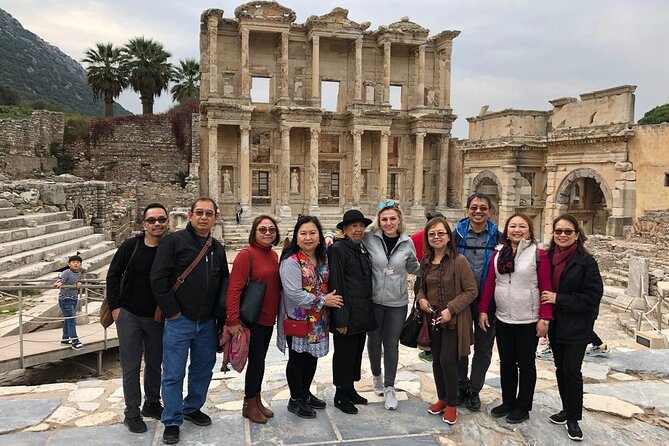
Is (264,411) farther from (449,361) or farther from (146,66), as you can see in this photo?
(146,66)

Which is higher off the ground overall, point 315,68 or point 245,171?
point 315,68

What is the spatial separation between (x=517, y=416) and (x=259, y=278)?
8.53 feet

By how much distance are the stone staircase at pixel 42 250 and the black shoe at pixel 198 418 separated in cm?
548

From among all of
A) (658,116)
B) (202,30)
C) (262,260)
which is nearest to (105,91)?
(202,30)

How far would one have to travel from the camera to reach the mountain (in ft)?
202

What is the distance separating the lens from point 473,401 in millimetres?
4750

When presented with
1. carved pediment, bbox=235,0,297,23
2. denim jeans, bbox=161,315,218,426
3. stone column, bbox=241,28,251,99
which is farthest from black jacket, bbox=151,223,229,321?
carved pediment, bbox=235,0,297,23

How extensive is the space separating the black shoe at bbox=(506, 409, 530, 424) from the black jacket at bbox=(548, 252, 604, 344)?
0.76 meters

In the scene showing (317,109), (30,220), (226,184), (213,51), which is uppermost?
(213,51)

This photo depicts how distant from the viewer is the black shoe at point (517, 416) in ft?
14.7

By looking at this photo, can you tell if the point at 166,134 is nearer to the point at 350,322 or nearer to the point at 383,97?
the point at 383,97

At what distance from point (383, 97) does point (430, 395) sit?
24422 mm

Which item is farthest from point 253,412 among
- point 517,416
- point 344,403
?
point 517,416

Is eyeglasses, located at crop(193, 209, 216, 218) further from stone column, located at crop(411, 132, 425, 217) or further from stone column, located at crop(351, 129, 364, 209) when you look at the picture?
stone column, located at crop(411, 132, 425, 217)
